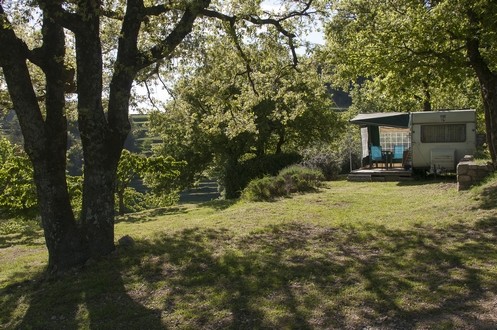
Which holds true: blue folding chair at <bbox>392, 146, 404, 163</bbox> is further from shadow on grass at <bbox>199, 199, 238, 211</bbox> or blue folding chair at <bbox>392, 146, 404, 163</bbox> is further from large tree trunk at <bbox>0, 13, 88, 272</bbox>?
large tree trunk at <bbox>0, 13, 88, 272</bbox>

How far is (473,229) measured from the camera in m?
7.79

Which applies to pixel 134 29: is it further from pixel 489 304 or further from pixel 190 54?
pixel 489 304

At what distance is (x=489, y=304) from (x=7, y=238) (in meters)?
11.6

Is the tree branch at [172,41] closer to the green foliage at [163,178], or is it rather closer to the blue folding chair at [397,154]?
the green foliage at [163,178]

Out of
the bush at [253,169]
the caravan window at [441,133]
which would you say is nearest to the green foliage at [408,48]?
the caravan window at [441,133]

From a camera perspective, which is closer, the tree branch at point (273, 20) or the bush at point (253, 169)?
the tree branch at point (273, 20)

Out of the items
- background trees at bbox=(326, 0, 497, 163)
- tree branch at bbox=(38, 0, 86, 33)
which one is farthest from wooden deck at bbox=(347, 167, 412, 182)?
tree branch at bbox=(38, 0, 86, 33)

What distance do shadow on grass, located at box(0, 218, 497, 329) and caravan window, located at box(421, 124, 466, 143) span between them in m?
9.28

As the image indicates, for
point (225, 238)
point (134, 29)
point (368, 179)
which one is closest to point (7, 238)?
point (225, 238)

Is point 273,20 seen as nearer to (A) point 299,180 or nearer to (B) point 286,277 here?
(B) point 286,277

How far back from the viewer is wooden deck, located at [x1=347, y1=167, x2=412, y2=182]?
17609mm

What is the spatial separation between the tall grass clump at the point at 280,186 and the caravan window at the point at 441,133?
472cm

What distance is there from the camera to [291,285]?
18.9ft

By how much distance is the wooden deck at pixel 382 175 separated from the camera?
57.8 ft
